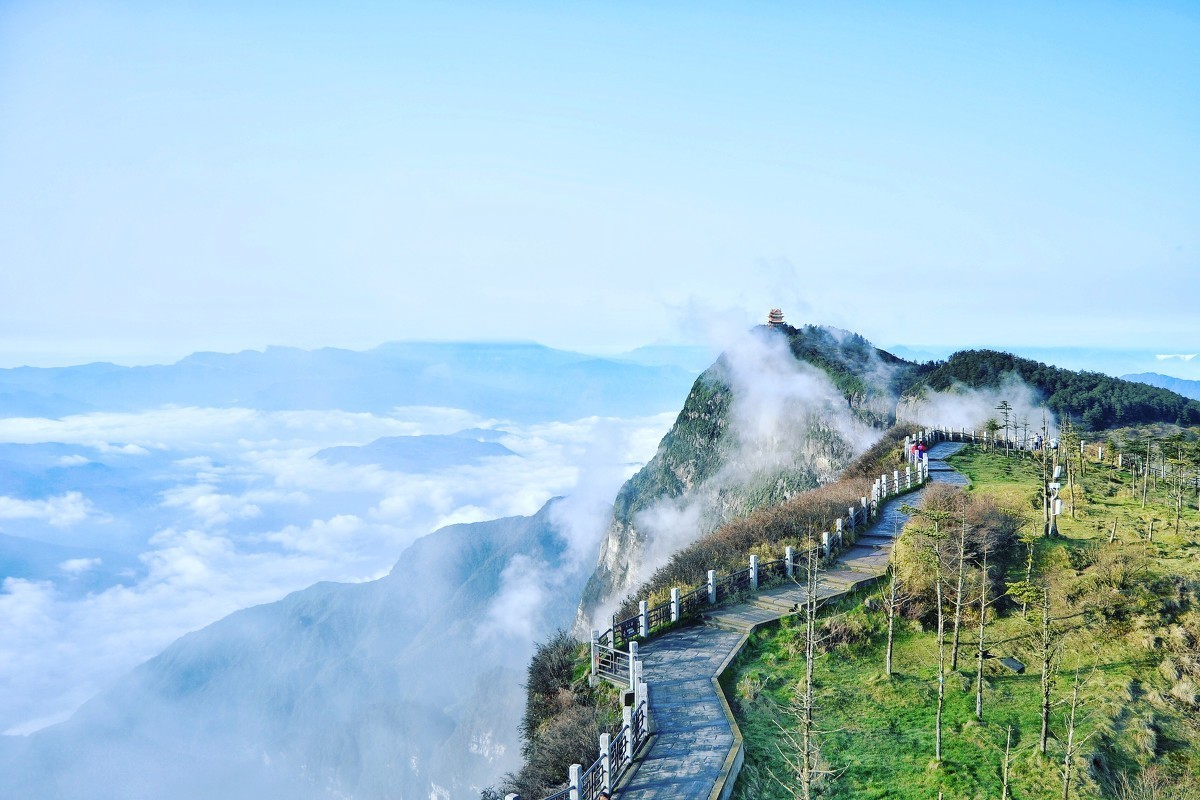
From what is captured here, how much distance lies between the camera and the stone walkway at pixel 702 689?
12789 millimetres

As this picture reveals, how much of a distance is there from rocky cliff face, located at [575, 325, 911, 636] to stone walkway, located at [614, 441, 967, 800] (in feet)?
159

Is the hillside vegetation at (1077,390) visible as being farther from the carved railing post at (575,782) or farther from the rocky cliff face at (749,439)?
the carved railing post at (575,782)

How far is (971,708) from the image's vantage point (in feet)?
52.1

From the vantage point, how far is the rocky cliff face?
74562 mm

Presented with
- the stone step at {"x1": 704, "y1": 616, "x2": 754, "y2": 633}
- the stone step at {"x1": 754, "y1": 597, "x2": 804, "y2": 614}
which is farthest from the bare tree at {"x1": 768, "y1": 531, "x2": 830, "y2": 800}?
the stone step at {"x1": 754, "y1": 597, "x2": 804, "y2": 614}

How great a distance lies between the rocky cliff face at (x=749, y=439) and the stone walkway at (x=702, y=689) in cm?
4832

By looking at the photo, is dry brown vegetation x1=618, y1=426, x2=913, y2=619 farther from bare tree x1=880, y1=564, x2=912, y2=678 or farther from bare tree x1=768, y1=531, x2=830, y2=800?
bare tree x1=768, y1=531, x2=830, y2=800

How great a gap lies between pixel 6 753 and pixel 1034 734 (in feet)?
530

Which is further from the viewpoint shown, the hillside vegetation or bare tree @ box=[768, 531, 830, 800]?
the hillside vegetation

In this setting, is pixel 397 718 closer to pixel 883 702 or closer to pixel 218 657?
pixel 218 657

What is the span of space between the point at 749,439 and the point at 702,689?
7274 centimetres

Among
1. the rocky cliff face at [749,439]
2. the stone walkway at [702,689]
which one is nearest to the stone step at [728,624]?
the stone walkway at [702,689]

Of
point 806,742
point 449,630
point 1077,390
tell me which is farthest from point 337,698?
point 806,742

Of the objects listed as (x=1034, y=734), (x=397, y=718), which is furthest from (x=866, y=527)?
(x=397, y=718)
